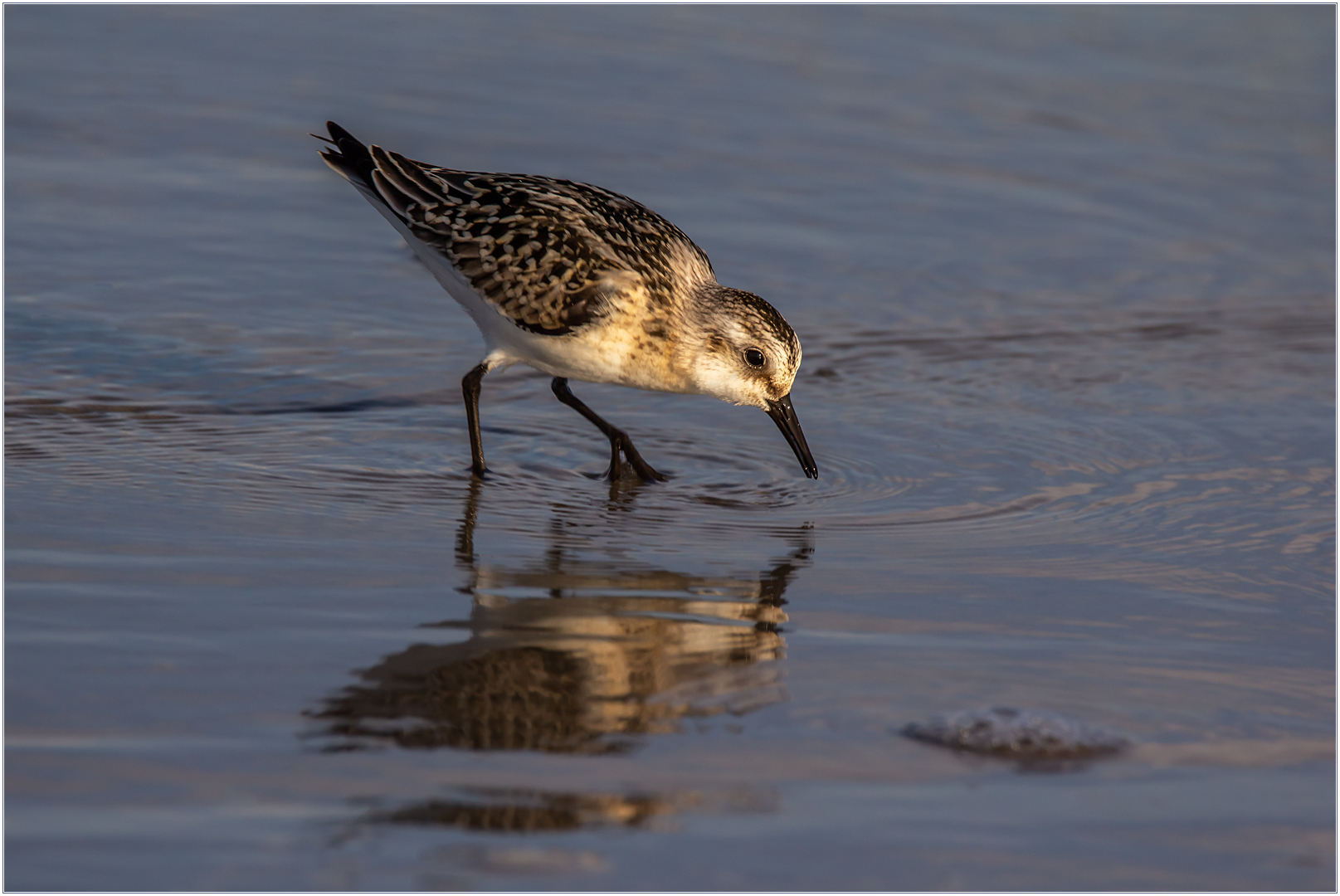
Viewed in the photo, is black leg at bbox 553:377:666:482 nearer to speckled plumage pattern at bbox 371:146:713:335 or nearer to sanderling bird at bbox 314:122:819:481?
sanderling bird at bbox 314:122:819:481

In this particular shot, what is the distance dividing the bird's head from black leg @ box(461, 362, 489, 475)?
0.86 m

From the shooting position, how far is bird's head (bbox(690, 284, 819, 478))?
20.2 ft

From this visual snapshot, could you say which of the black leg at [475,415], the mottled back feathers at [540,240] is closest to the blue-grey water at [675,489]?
the black leg at [475,415]

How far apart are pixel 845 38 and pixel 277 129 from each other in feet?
16.4

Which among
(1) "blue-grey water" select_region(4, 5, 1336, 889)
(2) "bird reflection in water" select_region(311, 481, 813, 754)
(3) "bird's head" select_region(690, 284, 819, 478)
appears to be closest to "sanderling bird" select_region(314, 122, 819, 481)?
(3) "bird's head" select_region(690, 284, 819, 478)

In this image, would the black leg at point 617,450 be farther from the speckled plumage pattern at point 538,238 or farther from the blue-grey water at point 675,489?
the speckled plumage pattern at point 538,238

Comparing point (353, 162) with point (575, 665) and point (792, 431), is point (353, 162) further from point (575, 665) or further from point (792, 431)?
point (575, 665)

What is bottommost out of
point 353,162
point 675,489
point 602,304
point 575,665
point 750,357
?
point 575,665

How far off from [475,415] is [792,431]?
1.23 metres

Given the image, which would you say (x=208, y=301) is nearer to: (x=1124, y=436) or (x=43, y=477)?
(x=43, y=477)

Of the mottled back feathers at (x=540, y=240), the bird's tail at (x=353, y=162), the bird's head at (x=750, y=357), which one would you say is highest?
the bird's tail at (x=353, y=162)

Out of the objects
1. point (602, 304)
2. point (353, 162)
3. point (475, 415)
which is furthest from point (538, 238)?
point (353, 162)

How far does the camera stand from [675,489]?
597 centimetres

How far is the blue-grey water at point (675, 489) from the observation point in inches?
133
